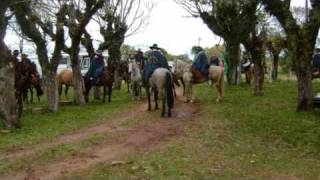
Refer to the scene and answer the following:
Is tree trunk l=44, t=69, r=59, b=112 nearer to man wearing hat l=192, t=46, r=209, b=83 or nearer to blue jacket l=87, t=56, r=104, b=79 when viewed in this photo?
blue jacket l=87, t=56, r=104, b=79

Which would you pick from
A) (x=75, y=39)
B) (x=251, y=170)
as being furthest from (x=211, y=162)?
(x=75, y=39)

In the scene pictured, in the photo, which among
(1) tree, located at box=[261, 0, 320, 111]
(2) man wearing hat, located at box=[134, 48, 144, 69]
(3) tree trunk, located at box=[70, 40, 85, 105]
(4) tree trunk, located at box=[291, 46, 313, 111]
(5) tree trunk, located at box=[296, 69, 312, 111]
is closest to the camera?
(1) tree, located at box=[261, 0, 320, 111]

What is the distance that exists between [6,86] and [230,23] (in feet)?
55.0

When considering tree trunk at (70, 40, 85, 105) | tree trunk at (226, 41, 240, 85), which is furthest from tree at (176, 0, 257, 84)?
tree trunk at (70, 40, 85, 105)

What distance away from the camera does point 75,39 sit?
23.6 meters

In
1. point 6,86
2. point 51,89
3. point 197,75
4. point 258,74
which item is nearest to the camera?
point 6,86

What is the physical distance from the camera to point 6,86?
1669cm

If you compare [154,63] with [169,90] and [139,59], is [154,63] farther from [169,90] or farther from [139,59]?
[139,59]

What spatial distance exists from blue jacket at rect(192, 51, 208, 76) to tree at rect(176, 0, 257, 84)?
524cm

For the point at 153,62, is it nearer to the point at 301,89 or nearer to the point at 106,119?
the point at 106,119

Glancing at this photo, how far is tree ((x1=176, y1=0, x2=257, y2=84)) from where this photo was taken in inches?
1145

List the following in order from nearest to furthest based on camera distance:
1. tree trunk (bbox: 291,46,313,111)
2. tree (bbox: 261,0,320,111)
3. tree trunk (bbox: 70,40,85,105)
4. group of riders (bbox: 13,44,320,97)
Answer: tree (bbox: 261,0,320,111) < tree trunk (bbox: 291,46,313,111) < group of riders (bbox: 13,44,320,97) < tree trunk (bbox: 70,40,85,105)

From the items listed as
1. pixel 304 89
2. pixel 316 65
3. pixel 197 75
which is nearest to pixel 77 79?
pixel 197 75

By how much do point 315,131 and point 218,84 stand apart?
305 inches
